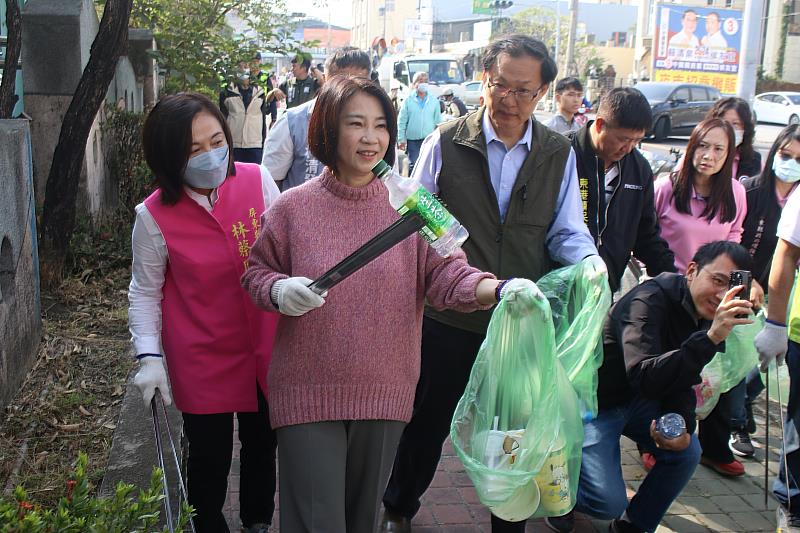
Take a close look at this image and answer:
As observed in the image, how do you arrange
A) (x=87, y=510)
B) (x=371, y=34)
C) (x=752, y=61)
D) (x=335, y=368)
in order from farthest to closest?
(x=371, y=34) < (x=752, y=61) < (x=335, y=368) < (x=87, y=510)

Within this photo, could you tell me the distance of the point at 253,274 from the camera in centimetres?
266

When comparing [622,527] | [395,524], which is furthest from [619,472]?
[395,524]

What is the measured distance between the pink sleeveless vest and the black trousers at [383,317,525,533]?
73 cm

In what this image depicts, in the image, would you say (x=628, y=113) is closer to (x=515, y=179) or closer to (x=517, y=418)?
(x=515, y=179)

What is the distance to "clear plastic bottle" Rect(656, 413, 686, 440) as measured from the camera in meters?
3.49

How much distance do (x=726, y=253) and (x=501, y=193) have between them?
38.8 inches

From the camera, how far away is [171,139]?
289 cm

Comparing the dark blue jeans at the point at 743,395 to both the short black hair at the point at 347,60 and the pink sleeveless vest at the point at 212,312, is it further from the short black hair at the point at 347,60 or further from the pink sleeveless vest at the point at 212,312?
the short black hair at the point at 347,60

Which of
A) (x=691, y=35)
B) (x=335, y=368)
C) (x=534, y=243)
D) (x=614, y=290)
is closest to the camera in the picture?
(x=335, y=368)

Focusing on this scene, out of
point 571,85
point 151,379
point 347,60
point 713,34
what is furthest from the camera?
point 713,34

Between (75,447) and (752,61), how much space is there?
1042 cm

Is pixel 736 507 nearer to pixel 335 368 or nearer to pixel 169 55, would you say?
pixel 335 368

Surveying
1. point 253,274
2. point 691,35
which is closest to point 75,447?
point 253,274

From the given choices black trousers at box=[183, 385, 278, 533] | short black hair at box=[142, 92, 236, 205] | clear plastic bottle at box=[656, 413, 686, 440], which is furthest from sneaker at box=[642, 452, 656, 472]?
short black hair at box=[142, 92, 236, 205]
